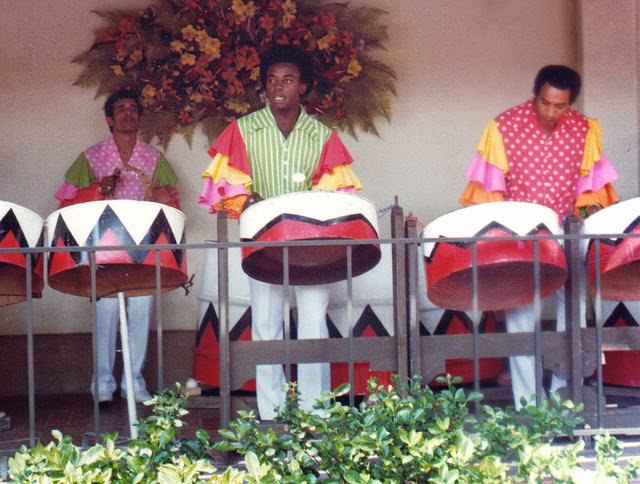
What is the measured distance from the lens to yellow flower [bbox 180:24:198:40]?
470cm

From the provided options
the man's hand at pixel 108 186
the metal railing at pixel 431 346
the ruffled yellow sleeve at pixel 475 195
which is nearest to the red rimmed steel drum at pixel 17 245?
the metal railing at pixel 431 346

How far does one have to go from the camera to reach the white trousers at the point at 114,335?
4219 millimetres

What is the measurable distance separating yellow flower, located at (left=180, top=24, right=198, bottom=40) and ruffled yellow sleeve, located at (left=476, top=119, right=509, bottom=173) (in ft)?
5.77

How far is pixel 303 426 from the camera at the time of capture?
8.65 ft

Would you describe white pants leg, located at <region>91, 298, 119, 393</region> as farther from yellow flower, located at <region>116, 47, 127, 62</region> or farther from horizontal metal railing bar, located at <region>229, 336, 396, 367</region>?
horizontal metal railing bar, located at <region>229, 336, 396, 367</region>

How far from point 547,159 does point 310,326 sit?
0.98 meters

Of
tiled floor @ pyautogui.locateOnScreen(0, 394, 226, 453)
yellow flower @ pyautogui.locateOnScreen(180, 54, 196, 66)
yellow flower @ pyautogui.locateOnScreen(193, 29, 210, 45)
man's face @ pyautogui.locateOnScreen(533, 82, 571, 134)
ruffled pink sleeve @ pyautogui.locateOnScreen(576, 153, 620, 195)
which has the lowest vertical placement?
tiled floor @ pyautogui.locateOnScreen(0, 394, 226, 453)

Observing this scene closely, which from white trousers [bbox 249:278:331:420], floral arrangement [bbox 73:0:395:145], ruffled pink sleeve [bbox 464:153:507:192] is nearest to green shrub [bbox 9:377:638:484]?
white trousers [bbox 249:278:331:420]

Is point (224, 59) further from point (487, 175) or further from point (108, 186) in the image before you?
point (487, 175)

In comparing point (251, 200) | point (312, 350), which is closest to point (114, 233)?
point (251, 200)

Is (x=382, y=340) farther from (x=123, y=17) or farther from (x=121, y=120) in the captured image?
(x=123, y=17)

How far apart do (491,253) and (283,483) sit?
0.94m

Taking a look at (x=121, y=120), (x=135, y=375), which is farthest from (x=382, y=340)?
(x=121, y=120)

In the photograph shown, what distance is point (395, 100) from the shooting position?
4.80 metres
